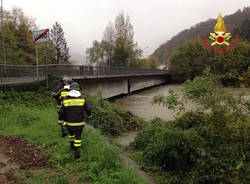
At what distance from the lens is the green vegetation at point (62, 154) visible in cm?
370

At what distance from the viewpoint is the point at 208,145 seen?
515 centimetres

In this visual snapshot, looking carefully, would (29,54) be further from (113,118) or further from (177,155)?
(177,155)

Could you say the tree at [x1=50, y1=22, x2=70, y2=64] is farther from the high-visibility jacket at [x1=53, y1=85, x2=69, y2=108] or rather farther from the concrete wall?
the high-visibility jacket at [x1=53, y1=85, x2=69, y2=108]

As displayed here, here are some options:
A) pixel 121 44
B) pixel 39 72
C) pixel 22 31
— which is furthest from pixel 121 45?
pixel 39 72

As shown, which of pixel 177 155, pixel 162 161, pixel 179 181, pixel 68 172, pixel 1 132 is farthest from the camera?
pixel 1 132

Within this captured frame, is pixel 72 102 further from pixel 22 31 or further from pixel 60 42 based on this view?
pixel 60 42

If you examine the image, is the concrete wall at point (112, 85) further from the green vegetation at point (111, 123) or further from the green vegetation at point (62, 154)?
the green vegetation at point (62, 154)

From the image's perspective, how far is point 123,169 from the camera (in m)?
4.02

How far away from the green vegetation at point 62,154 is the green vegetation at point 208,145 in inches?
57.8

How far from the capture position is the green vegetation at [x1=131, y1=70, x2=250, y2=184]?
14.8 ft

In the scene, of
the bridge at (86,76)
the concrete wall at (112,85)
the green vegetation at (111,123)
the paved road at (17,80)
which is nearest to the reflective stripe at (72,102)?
the green vegetation at (111,123)

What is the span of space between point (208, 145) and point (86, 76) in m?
A: 14.0

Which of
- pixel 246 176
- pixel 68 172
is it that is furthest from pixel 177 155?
pixel 68 172

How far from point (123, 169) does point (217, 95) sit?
3.08 metres
